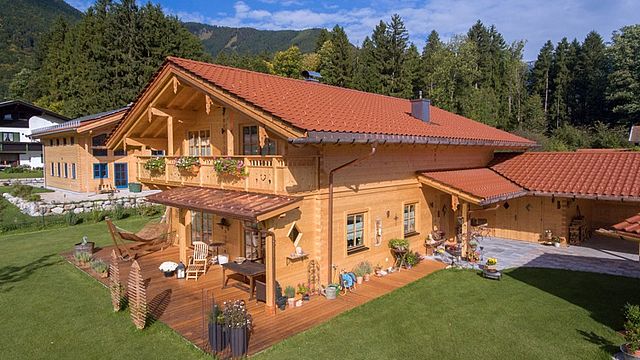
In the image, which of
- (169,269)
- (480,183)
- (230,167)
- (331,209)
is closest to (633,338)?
(331,209)

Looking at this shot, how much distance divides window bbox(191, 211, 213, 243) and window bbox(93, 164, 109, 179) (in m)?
19.7

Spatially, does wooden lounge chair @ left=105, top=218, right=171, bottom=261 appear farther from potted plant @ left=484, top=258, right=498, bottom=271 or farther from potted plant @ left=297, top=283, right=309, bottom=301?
potted plant @ left=484, top=258, right=498, bottom=271

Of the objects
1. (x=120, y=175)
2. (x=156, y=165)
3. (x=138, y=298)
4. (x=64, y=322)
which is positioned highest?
(x=156, y=165)

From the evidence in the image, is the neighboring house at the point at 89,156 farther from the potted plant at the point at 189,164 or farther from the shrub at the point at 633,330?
the shrub at the point at 633,330

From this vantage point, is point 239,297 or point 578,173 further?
point 578,173

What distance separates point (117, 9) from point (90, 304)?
182 ft

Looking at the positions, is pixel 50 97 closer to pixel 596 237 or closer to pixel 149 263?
pixel 149 263

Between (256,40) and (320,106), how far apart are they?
520ft

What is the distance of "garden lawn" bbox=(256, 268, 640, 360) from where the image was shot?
820 cm

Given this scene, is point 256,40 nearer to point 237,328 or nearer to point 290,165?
point 290,165

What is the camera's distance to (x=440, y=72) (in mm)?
51438

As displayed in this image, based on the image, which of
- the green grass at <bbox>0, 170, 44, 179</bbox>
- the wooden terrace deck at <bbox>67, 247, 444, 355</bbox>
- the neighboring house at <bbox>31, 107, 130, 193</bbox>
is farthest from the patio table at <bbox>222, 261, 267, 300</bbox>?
the green grass at <bbox>0, 170, 44, 179</bbox>

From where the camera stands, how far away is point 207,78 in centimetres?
1166

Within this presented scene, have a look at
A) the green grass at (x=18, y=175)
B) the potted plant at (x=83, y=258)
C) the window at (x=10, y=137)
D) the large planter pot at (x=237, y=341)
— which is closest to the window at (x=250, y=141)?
the large planter pot at (x=237, y=341)
